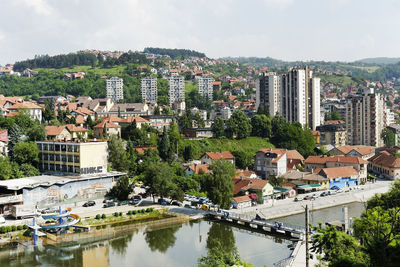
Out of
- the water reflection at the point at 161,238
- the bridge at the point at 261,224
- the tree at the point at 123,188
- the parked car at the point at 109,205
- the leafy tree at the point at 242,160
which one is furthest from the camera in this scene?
the leafy tree at the point at 242,160

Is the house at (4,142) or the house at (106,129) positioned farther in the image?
the house at (106,129)

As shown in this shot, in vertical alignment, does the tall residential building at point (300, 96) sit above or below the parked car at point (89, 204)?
above

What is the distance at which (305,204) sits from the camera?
3950 cm

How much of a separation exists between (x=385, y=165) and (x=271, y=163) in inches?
600

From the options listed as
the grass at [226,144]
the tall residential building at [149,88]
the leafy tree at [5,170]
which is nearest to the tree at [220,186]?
the leafy tree at [5,170]

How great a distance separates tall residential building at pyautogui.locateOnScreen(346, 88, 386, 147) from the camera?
73.5 meters

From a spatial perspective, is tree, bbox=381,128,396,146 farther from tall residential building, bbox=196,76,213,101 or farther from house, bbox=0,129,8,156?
house, bbox=0,129,8,156

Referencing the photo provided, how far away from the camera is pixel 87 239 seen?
3091 cm

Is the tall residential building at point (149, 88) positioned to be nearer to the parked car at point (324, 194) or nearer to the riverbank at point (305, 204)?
the riverbank at point (305, 204)

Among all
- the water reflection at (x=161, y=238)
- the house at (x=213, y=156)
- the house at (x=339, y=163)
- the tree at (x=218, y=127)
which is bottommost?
the water reflection at (x=161, y=238)

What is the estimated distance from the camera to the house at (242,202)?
1515 inches

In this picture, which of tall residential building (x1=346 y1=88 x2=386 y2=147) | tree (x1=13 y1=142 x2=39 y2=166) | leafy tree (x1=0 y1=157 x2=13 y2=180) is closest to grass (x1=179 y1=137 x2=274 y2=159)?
tall residential building (x1=346 y1=88 x2=386 y2=147)

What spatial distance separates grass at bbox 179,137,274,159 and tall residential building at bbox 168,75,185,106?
117ft

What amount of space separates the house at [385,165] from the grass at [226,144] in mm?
14045
